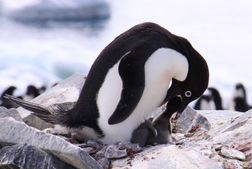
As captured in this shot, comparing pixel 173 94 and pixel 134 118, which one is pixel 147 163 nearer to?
pixel 134 118

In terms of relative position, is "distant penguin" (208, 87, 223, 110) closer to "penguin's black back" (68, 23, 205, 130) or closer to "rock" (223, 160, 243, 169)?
"penguin's black back" (68, 23, 205, 130)

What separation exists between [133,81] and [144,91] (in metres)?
0.24

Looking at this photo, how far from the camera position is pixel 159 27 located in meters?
3.33

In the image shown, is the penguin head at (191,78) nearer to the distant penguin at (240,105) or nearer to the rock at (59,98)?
the rock at (59,98)

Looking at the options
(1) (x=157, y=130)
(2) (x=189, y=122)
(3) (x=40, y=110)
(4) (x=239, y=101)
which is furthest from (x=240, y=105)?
(3) (x=40, y=110)

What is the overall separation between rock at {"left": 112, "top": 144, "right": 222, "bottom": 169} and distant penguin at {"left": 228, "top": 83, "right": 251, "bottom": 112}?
7719 mm

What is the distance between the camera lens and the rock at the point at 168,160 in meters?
2.55

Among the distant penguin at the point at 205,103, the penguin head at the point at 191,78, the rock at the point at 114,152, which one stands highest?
the penguin head at the point at 191,78

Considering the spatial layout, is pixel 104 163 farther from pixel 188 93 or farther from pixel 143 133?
pixel 188 93

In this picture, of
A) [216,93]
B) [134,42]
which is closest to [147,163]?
[134,42]

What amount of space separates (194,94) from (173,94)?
20 cm

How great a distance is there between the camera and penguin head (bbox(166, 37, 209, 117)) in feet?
10.8

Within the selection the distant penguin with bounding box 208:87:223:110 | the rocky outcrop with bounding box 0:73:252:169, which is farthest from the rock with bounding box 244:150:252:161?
the distant penguin with bounding box 208:87:223:110

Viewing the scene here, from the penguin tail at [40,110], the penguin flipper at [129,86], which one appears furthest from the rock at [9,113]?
the penguin flipper at [129,86]
